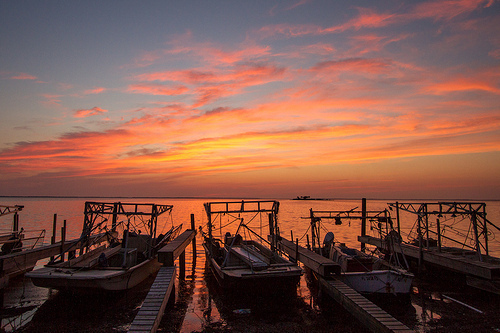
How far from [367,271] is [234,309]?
6181 mm

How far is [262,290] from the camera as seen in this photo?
45.2 ft

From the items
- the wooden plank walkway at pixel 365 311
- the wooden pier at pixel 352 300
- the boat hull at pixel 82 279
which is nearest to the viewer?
the wooden plank walkway at pixel 365 311

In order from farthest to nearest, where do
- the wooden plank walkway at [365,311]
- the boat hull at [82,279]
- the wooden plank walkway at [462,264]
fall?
the wooden plank walkway at [462,264], the boat hull at [82,279], the wooden plank walkway at [365,311]

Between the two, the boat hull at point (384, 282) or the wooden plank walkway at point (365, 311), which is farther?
the boat hull at point (384, 282)

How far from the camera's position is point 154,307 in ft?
34.3

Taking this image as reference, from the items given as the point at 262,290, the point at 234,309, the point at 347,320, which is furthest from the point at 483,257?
the point at 234,309

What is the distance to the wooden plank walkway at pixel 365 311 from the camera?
9055mm

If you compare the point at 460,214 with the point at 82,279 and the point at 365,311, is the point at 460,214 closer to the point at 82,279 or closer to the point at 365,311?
the point at 365,311

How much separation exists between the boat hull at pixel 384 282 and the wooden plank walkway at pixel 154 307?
7822mm

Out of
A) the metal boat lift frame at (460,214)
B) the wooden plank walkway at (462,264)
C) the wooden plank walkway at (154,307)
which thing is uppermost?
the metal boat lift frame at (460,214)

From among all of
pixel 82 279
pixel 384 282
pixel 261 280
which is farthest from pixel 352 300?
pixel 82 279

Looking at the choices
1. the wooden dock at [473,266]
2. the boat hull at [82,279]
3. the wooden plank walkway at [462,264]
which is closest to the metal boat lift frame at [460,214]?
the wooden dock at [473,266]

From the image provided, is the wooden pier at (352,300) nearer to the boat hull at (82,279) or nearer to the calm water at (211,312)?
the calm water at (211,312)

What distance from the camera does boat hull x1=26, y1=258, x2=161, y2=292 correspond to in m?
12.8
